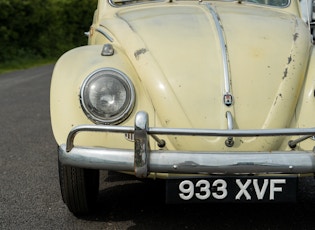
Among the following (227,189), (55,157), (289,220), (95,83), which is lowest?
(55,157)

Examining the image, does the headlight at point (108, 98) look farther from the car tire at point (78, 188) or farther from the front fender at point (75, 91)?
the car tire at point (78, 188)

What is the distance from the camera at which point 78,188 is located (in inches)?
131

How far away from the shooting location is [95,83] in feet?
10.1

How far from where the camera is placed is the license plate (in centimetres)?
286

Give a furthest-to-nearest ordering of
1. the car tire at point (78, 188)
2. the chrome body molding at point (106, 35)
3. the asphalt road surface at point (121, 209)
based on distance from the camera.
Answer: the chrome body molding at point (106, 35)
the asphalt road surface at point (121, 209)
the car tire at point (78, 188)

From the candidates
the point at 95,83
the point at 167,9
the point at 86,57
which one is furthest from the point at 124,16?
the point at 95,83

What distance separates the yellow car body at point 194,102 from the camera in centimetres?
274

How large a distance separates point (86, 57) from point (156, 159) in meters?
0.94

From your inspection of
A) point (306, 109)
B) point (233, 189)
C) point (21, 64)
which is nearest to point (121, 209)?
point (233, 189)

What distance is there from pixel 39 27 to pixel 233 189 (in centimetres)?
1839

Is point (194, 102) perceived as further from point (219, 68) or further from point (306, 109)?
point (306, 109)

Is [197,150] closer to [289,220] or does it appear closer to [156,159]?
[156,159]

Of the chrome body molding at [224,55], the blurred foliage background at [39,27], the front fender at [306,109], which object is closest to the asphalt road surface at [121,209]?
the front fender at [306,109]

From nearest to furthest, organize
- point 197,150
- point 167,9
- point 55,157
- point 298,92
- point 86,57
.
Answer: point 197,150
point 298,92
point 86,57
point 167,9
point 55,157
